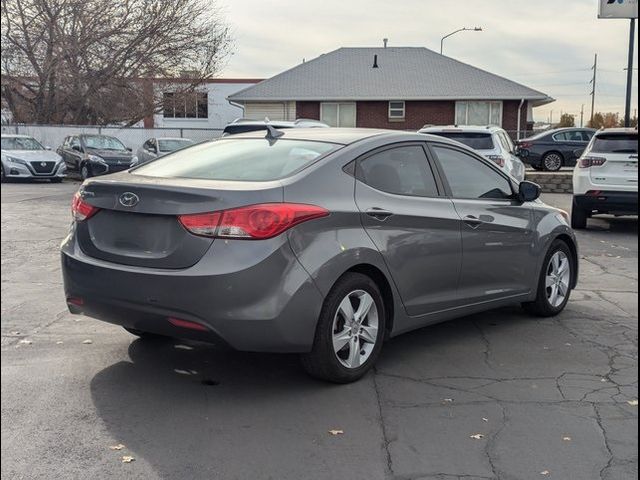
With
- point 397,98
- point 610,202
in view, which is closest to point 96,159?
point 397,98

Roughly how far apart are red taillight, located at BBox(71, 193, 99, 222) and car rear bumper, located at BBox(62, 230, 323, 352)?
422 mm

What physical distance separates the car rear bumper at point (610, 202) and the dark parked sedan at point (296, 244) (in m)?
6.54

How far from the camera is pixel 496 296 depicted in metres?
5.64

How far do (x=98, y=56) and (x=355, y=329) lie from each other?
2916 centimetres

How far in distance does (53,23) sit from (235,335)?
2787cm

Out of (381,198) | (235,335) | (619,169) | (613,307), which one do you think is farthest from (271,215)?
(619,169)

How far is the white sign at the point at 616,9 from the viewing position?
52.4 feet

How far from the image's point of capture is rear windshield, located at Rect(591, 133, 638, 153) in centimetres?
1138

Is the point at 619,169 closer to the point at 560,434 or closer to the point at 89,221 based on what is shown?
the point at 560,434

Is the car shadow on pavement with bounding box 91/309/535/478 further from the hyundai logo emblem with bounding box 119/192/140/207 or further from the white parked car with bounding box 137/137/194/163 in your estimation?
the white parked car with bounding box 137/137/194/163

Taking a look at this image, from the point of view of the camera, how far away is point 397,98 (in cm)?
3481

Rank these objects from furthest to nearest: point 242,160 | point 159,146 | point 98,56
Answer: point 98,56 < point 159,146 < point 242,160

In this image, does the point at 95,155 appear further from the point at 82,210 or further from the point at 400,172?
the point at 400,172

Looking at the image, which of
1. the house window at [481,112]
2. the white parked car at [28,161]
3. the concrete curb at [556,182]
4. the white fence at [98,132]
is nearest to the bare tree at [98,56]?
the white fence at [98,132]
